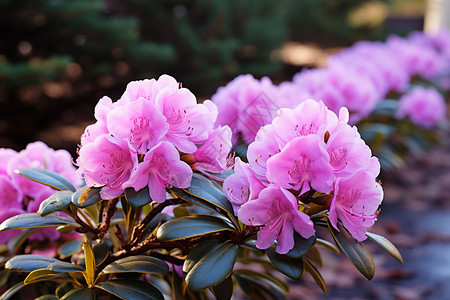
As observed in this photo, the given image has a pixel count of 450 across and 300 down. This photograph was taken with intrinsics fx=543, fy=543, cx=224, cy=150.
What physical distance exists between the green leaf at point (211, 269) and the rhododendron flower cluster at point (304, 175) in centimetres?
6

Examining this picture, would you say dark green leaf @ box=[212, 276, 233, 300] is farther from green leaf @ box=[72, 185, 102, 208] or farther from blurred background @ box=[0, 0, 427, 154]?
blurred background @ box=[0, 0, 427, 154]

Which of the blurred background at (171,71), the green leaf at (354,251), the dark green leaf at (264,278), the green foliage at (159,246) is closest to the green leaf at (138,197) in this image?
the green foliage at (159,246)

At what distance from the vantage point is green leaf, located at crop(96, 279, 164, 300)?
982 mm

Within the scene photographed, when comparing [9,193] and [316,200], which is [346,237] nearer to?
[316,200]

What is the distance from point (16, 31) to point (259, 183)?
112 inches

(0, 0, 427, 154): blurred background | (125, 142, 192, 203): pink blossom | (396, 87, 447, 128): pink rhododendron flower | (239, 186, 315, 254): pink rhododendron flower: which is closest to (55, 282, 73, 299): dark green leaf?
(125, 142, 192, 203): pink blossom

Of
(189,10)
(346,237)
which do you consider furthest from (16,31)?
(346,237)

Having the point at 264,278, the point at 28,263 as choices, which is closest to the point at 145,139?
the point at 28,263

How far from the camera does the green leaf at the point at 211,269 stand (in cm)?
91

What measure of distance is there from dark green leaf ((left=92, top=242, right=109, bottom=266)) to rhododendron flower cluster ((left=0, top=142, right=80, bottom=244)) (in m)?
0.16

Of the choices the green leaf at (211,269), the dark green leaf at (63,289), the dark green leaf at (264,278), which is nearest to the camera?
the green leaf at (211,269)

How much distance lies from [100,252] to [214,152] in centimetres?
31

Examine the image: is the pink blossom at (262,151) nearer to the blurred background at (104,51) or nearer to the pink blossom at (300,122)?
the pink blossom at (300,122)

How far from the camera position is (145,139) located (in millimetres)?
960
